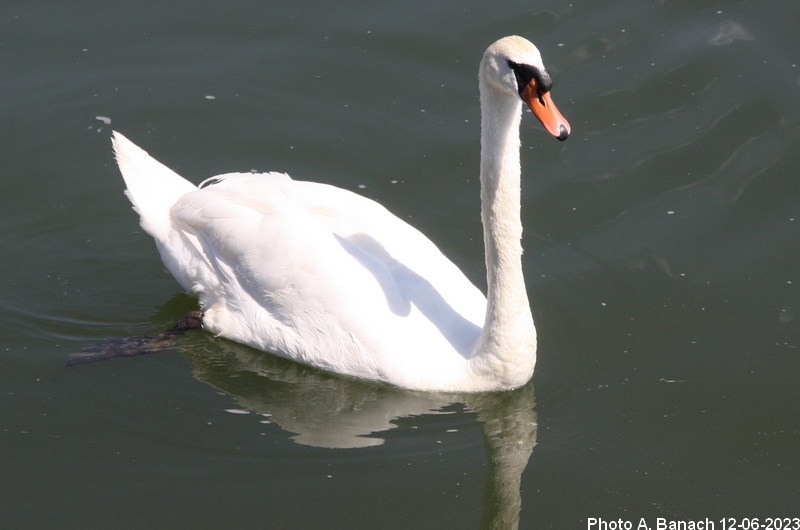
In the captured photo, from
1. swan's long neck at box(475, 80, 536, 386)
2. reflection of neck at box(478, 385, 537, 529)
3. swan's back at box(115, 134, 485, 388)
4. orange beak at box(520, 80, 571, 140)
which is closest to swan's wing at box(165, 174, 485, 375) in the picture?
swan's back at box(115, 134, 485, 388)

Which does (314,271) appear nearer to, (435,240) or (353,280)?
(353,280)

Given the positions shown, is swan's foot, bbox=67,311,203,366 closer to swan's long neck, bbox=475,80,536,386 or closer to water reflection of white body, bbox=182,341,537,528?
water reflection of white body, bbox=182,341,537,528

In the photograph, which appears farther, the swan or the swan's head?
the swan

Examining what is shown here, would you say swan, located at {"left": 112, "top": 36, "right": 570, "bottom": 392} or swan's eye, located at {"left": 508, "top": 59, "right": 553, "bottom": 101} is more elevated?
swan's eye, located at {"left": 508, "top": 59, "right": 553, "bottom": 101}

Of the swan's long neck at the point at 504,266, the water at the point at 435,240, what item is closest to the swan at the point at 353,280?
the swan's long neck at the point at 504,266

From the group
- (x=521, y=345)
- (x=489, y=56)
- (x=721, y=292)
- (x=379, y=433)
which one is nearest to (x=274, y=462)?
(x=379, y=433)

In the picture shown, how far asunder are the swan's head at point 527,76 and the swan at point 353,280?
1.20 ft

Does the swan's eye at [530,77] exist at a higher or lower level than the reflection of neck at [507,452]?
higher

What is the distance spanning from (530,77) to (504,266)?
1.54 m

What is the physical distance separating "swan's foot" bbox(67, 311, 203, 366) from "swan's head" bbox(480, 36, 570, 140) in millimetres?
3279

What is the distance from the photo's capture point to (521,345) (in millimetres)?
8281

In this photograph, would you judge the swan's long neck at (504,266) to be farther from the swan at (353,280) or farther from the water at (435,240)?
the water at (435,240)

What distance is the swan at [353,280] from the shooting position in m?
8.17

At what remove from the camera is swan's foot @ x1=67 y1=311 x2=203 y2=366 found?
8.81m
